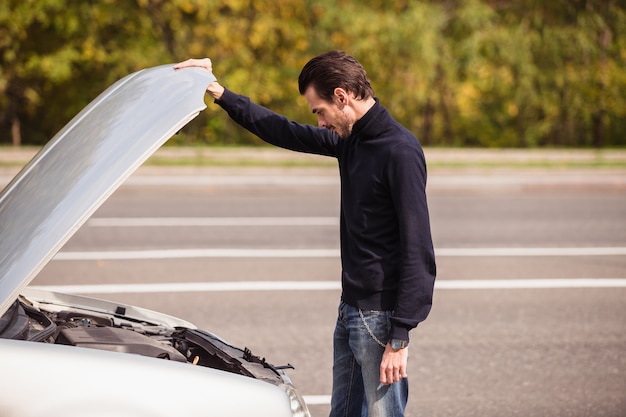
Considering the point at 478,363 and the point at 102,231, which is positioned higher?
the point at 102,231

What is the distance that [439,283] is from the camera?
7902mm

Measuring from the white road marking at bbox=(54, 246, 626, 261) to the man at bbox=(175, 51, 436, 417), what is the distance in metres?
6.22

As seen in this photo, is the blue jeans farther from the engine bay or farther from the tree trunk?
the tree trunk

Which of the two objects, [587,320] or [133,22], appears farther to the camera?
[133,22]

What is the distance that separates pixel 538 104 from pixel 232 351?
76.8 ft

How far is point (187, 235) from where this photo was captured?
10391mm

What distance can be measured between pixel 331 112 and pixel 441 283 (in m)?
5.36

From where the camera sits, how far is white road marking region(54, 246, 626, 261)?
9.03m

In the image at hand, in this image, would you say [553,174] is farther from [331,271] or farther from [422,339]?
[422,339]

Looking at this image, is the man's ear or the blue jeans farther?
the blue jeans

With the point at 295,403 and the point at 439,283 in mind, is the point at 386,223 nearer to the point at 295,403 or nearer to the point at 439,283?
the point at 295,403

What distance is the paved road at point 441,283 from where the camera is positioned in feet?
17.3

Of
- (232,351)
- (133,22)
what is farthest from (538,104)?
(232,351)

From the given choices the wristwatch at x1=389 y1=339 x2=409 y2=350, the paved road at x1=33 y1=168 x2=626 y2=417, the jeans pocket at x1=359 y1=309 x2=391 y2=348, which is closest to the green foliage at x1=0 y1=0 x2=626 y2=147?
the paved road at x1=33 y1=168 x2=626 y2=417
